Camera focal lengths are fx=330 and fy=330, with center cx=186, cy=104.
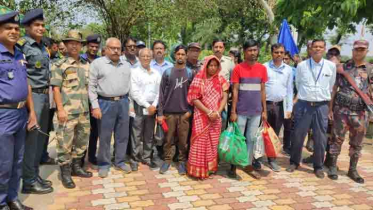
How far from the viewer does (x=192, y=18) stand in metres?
16.6

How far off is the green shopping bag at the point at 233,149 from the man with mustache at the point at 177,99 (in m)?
0.55

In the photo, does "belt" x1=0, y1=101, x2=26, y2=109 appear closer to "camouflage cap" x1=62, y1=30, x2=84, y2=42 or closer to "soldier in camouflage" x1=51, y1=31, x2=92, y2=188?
"soldier in camouflage" x1=51, y1=31, x2=92, y2=188

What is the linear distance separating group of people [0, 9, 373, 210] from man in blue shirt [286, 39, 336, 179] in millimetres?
14

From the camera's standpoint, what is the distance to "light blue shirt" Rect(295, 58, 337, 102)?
4.62 metres

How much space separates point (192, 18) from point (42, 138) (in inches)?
527

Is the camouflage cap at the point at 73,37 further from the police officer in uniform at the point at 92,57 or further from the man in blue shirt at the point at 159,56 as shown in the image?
the man in blue shirt at the point at 159,56

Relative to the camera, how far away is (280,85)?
521cm

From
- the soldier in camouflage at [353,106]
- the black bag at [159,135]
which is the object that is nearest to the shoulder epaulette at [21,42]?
the black bag at [159,135]

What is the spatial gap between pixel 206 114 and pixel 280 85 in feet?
4.96

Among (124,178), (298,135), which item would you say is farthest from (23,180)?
(298,135)

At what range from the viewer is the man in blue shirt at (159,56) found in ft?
17.6

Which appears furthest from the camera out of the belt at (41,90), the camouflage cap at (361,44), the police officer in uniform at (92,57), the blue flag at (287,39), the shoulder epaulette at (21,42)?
the blue flag at (287,39)

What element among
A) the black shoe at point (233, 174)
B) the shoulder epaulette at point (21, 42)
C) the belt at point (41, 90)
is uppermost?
the shoulder epaulette at point (21, 42)

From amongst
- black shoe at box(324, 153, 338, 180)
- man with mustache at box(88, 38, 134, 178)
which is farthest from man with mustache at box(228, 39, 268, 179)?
man with mustache at box(88, 38, 134, 178)
